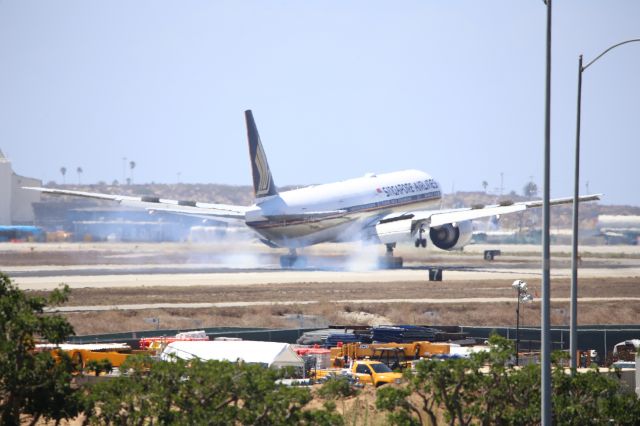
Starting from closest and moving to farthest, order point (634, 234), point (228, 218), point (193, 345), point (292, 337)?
point (193, 345), point (292, 337), point (228, 218), point (634, 234)

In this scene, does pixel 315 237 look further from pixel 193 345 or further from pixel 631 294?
pixel 193 345

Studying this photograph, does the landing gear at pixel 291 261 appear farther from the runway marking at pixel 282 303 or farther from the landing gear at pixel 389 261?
the runway marking at pixel 282 303

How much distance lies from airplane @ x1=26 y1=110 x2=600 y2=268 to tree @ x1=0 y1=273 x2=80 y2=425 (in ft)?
195

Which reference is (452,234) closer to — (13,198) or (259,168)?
(259,168)

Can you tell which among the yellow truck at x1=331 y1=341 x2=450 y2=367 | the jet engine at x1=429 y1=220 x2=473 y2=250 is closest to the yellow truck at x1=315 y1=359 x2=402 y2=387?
the yellow truck at x1=331 y1=341 x2=450 y2=367

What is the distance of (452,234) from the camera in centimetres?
9819

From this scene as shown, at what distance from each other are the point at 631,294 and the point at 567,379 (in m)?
48.0

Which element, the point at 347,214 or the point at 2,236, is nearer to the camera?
the point at 347,214

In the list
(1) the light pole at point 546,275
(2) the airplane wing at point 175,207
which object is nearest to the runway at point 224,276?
(2) the airplane wing at point 175,207

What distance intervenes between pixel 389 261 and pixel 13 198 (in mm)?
106158

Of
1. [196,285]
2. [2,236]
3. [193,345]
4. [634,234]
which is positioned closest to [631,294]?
[196,285]

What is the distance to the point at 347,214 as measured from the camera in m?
96.8

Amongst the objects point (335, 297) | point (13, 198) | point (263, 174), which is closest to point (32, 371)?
point (335, 297)

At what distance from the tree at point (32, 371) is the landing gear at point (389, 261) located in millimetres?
70125
